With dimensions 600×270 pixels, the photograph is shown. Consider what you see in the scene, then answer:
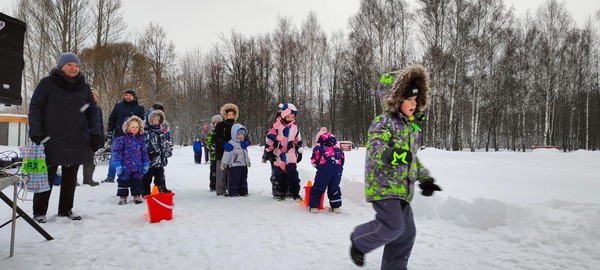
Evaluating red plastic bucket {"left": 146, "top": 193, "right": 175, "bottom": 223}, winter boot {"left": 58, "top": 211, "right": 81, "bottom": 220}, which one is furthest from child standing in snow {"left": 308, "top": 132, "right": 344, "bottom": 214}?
winter boot {"left": 58, "top": 211, "right": 81, "bottom": 220}

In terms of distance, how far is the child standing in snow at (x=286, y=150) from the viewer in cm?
659

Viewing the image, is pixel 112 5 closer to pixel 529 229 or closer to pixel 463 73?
pixel 463 73

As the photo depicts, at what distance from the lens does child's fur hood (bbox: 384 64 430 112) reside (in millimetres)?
2828

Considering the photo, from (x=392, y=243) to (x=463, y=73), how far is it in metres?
25.4

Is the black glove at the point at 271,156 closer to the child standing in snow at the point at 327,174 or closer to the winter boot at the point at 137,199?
the child standing in snow at the point at 327,174

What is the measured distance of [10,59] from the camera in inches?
129

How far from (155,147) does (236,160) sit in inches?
57.9

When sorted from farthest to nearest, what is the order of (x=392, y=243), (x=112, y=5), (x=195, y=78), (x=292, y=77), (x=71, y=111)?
(x=195, y=78) → (x=292, y=77) → (x=112, y=5) → (x=71, y=111) → (x=392, y=243)

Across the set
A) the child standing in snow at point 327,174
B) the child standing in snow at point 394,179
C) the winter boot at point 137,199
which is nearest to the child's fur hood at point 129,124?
the winter boot at point 137,199

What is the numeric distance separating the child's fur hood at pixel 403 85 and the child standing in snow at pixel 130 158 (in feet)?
15.3

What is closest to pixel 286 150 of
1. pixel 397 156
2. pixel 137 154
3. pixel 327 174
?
pixel 327 174

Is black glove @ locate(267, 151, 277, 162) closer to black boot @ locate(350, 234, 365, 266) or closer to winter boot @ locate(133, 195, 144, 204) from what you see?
winter boot @ locate(133, 195, 144, 204)

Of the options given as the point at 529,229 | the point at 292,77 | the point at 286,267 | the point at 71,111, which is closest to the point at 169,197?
the point at 71,111

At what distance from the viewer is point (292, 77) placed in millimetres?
35031
